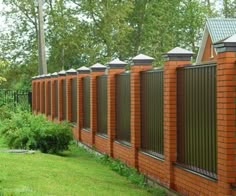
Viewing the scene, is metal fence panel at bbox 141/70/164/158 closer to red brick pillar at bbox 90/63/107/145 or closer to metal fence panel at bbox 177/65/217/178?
metal fence panel at bbox 177/65/217/178

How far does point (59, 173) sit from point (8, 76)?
38814 millimetres

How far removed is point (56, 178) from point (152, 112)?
80.2 inches

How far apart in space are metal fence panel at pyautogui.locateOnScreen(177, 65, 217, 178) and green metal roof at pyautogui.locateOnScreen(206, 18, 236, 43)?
26360 millimetres

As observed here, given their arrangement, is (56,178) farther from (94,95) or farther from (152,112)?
(94,95)

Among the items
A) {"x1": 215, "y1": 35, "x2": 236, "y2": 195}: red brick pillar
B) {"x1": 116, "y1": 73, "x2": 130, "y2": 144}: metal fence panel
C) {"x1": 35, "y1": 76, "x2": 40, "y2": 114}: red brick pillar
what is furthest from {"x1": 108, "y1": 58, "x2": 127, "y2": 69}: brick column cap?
{"x1": 35, "y1": 76, "x2": 40, "y2": 114}: red brick pillar

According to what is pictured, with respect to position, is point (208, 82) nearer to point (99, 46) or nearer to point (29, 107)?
point (29, 107)

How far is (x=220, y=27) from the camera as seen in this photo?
3594cm

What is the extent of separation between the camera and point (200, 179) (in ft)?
27.2

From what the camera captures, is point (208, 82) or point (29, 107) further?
point (29, 107)

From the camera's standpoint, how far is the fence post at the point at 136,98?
1171 centimetres

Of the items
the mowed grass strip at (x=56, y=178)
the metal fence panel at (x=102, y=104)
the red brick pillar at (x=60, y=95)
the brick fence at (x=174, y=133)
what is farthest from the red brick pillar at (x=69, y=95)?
the mowed grass strip at (x=56, y=178)

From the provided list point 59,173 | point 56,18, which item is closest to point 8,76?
point 56,18

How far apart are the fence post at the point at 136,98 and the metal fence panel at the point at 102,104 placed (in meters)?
3.28

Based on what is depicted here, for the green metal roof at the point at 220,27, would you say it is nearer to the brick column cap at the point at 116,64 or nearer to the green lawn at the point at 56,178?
the brick column cap at the point at 116,64
